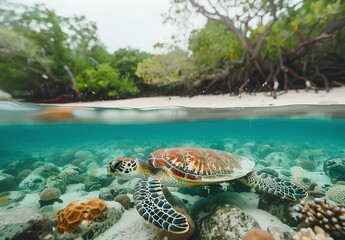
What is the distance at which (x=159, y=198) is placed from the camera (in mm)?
2801

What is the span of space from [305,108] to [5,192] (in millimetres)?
11867

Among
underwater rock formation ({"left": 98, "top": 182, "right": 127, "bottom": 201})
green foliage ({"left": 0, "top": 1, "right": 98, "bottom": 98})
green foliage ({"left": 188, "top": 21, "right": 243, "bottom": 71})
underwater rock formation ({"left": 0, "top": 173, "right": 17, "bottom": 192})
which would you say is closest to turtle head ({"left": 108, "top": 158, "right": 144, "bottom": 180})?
underwater rock formation ({"left": 98, "top": 182, "right": 127, "bottom": 201})

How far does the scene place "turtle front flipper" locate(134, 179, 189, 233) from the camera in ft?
7.82

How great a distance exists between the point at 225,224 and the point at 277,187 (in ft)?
3.66

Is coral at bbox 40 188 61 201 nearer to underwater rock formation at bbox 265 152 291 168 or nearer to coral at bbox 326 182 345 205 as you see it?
coral at bbox 326 182 345 205

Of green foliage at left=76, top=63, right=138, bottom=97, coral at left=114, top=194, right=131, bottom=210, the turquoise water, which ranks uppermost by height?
green foliage at left=76, top=63, right=138, bottom=97

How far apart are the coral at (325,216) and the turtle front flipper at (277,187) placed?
18 centimetres

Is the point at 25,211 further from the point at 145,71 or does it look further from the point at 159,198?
the point at 145,71

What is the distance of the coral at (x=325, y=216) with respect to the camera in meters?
2.76

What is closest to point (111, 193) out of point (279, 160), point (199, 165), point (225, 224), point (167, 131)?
point (199, 165)

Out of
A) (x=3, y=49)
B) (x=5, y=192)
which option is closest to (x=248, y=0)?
(x=3, y=49)

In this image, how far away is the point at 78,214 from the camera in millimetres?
3123

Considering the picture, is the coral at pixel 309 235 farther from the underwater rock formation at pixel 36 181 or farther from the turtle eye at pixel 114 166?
the underwater rock formation at pixel 36 181

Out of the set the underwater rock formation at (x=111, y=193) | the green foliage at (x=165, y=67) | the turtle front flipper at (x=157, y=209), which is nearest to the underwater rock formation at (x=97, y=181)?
the underwater rock formation at (x=111, y=193)
